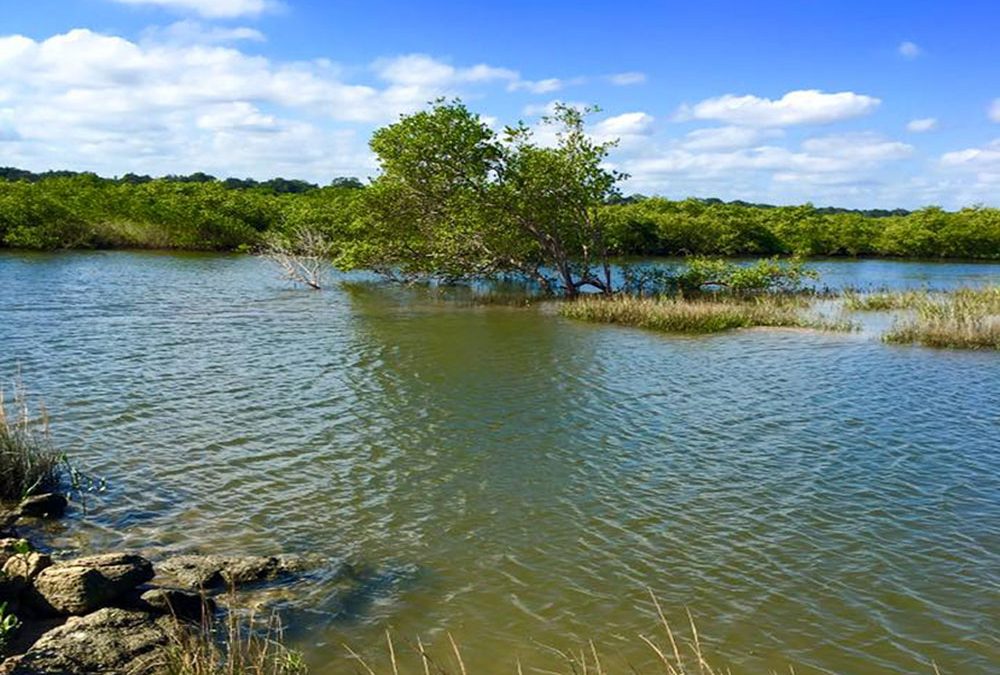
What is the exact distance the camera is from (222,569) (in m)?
8.07

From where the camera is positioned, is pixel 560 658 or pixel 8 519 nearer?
pixel 560 658

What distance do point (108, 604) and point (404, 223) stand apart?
32.1 metres

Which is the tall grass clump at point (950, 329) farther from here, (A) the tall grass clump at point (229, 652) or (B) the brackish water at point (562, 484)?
(A) the tall grass clump at point (229, 652)

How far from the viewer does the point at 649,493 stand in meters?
11.2

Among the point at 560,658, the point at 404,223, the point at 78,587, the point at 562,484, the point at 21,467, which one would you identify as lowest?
the point at 560,658

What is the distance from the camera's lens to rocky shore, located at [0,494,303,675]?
6.04 m

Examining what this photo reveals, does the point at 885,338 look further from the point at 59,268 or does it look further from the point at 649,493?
the point at 59,268

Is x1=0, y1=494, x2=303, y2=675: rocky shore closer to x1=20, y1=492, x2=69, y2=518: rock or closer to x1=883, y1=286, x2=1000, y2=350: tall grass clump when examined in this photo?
x1=20, y1=492, x2=69, y2=518: rock

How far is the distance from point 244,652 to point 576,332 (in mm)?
21710

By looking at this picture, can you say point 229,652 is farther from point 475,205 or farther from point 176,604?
point 475,205

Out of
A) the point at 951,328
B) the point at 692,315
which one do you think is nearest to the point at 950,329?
the point at 951,328

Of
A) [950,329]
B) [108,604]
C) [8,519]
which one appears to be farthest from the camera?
[950,329]

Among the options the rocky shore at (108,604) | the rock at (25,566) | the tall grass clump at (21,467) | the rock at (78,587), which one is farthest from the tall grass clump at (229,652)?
the tall grass clump at (21,467)

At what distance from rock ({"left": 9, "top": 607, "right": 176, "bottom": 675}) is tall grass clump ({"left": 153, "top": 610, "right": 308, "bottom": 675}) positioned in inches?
6.5
